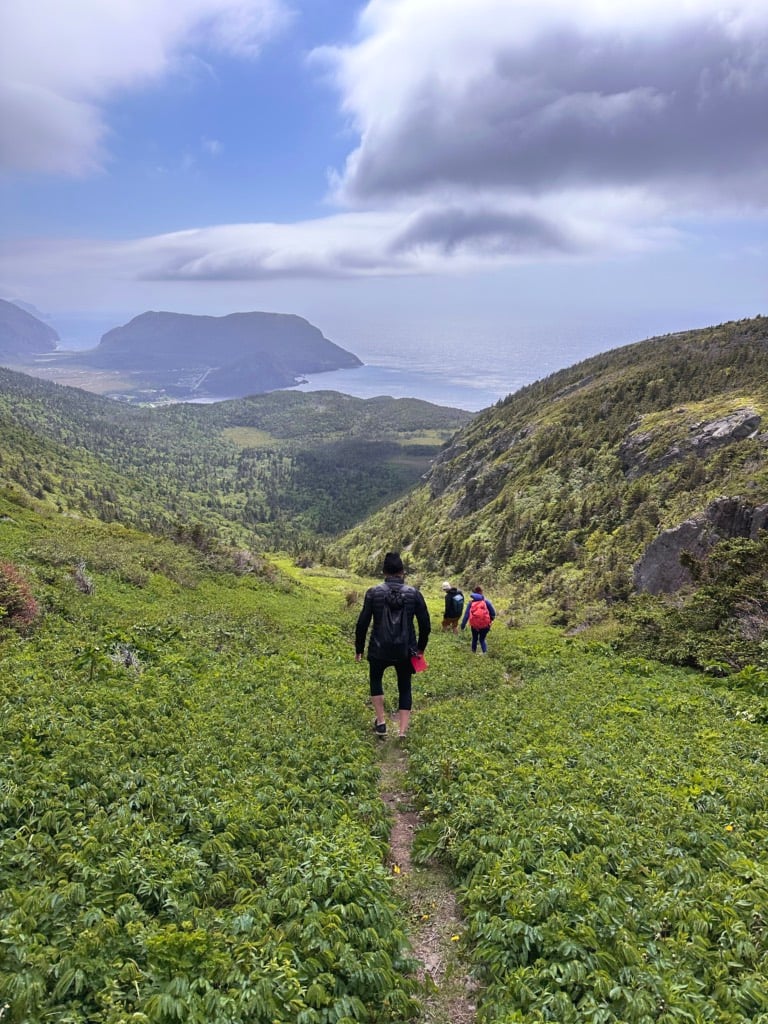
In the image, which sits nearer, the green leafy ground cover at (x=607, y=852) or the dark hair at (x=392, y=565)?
the green leafy ground cover at (x=607, y=852)

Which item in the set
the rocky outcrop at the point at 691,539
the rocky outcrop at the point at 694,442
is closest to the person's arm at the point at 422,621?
the rocky outcrop at the point at 691,539

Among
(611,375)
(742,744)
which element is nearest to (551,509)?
(742,744)

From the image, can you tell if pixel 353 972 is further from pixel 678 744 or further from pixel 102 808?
pixel 678 744

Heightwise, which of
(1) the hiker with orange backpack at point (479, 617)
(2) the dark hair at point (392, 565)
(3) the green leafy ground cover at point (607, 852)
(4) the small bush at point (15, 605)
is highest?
(2) the dark hair at point (392, 565)

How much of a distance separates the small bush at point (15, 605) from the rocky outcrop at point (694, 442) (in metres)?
57.9

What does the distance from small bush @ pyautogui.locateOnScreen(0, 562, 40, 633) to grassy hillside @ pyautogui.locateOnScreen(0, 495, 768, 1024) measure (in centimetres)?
11

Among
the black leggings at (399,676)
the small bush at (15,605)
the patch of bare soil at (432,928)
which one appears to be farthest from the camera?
the small bush at (15,605)

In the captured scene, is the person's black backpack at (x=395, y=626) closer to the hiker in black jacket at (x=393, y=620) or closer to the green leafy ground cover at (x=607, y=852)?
the hiker in black jacket at (x=393, y=620)

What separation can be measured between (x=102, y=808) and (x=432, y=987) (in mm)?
4866

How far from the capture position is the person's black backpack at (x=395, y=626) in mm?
12359

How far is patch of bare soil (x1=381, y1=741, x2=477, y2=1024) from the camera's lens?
5953 mm

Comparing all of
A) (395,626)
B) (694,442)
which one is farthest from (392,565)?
(694,442)

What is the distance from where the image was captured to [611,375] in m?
135

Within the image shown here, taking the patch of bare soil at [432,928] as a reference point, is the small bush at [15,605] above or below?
above
